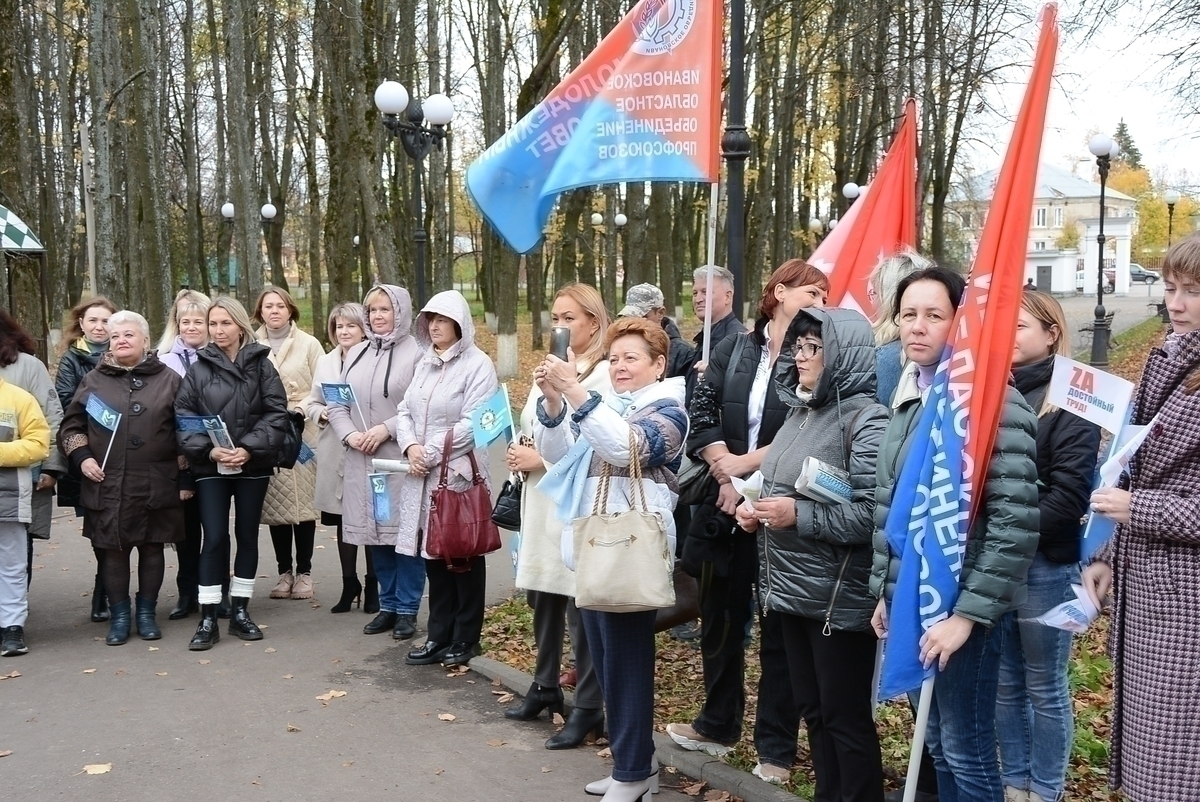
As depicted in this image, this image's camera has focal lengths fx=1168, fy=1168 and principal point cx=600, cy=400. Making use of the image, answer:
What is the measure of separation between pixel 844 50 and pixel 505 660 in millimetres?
24328

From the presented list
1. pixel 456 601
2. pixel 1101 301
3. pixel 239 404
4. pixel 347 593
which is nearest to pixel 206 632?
pixel 347 593

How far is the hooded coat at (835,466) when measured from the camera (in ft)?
12.8

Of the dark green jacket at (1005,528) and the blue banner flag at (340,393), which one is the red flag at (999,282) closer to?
the dark green jacket at (1005,528)

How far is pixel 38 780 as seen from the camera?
523 centimetres

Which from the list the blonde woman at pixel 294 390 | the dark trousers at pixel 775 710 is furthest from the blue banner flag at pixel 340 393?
the dark trousers at pixel 775 710

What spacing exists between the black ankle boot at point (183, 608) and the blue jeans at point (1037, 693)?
18.7ft

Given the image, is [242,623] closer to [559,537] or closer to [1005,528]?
[559,537]

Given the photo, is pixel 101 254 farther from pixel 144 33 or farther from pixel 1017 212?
pixel 1017 212

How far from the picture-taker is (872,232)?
22.5ft

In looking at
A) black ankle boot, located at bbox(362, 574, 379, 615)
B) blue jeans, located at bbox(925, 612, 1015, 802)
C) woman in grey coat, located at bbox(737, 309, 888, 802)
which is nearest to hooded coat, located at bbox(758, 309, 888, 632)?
woman in grey coat, located at bbox(737, 309, 888, 802)

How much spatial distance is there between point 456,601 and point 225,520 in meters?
1.60

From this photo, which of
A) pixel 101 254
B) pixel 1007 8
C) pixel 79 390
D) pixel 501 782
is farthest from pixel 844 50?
pixel 501 782

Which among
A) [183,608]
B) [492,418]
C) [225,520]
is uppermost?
[492,418]

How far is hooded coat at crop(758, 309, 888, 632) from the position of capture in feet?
12.8
